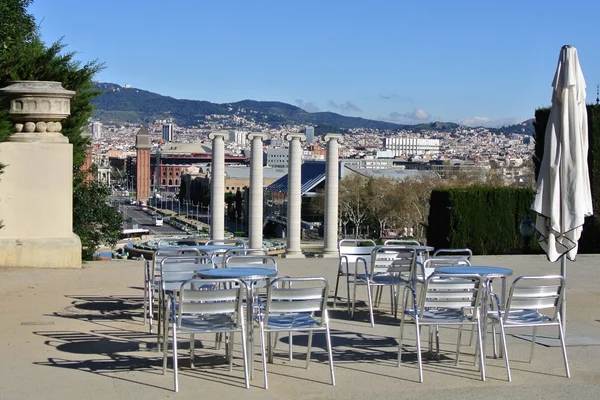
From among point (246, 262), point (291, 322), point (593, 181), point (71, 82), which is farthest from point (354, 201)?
point (291, 322)

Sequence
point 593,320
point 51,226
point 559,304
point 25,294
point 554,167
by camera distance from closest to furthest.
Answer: point 559,304, point 554,167, point 593,320, point 25,294, point 51,226

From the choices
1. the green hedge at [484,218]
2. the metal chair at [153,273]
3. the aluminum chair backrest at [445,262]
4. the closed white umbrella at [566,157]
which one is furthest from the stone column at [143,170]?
the closed white umbrella at [566,157]

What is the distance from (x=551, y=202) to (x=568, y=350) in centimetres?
156

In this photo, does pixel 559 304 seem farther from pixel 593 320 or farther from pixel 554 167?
pixel 593 320

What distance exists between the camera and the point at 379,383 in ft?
24.6

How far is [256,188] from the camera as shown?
1083 inches

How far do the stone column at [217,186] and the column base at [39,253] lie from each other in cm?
1110

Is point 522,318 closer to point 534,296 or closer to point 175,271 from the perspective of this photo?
point 534,296

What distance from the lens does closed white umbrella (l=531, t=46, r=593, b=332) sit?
882 centimetres

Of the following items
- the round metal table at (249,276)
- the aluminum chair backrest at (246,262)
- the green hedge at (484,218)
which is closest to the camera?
the round metal table at (249,276)

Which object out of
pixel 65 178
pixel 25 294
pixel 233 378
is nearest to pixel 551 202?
pixel 233 378

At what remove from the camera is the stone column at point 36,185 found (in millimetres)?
15375

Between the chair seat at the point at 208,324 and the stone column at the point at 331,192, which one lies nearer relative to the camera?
the chair seat at the point at 208,324

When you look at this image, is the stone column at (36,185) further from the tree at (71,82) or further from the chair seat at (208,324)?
the chair seat at (208,324)
